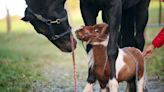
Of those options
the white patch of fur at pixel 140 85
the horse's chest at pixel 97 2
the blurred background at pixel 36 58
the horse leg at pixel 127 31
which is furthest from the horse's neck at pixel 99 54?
the blurred background at pixel 36 58

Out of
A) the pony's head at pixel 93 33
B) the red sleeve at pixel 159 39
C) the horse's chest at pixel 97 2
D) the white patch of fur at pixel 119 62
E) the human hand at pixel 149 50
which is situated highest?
the horse's chest at pixel 97 2

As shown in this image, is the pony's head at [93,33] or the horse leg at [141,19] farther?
the horse leg at [141,19]

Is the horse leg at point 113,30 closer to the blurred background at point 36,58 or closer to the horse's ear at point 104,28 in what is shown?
the horse's ear at point 104,28

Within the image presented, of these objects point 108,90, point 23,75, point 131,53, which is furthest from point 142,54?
point 23,75

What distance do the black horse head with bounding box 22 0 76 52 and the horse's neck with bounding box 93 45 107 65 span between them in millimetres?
194

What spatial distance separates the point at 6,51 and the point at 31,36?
25cm

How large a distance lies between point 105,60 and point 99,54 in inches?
2.0

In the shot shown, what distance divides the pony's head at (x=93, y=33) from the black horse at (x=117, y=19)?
14 centimetres

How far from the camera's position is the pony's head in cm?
244

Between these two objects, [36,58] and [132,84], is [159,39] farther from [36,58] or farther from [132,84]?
[36,58]

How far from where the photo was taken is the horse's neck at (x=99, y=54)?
98.7 inches

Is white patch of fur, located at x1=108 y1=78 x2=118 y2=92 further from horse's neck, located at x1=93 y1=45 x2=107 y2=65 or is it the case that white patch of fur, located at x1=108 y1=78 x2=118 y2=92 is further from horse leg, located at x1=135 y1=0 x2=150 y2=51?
horse leg, located at x1=135 y1=0 x2=150 y2=51

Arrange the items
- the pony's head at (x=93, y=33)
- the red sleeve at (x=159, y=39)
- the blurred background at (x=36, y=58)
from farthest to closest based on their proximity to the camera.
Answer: the blurred background at (x=36, y=58)
the red sleeve at (x=159, y=39)
the pony's head at (x=93, y=33)

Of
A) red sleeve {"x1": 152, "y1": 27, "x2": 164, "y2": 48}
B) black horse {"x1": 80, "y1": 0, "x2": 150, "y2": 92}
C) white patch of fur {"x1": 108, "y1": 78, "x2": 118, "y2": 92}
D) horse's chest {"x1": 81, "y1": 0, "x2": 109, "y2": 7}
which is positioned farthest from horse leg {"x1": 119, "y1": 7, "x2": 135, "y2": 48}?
white patch of fur {"x1": 108, "y1": 78, "x2": 118, "y2": 92}
